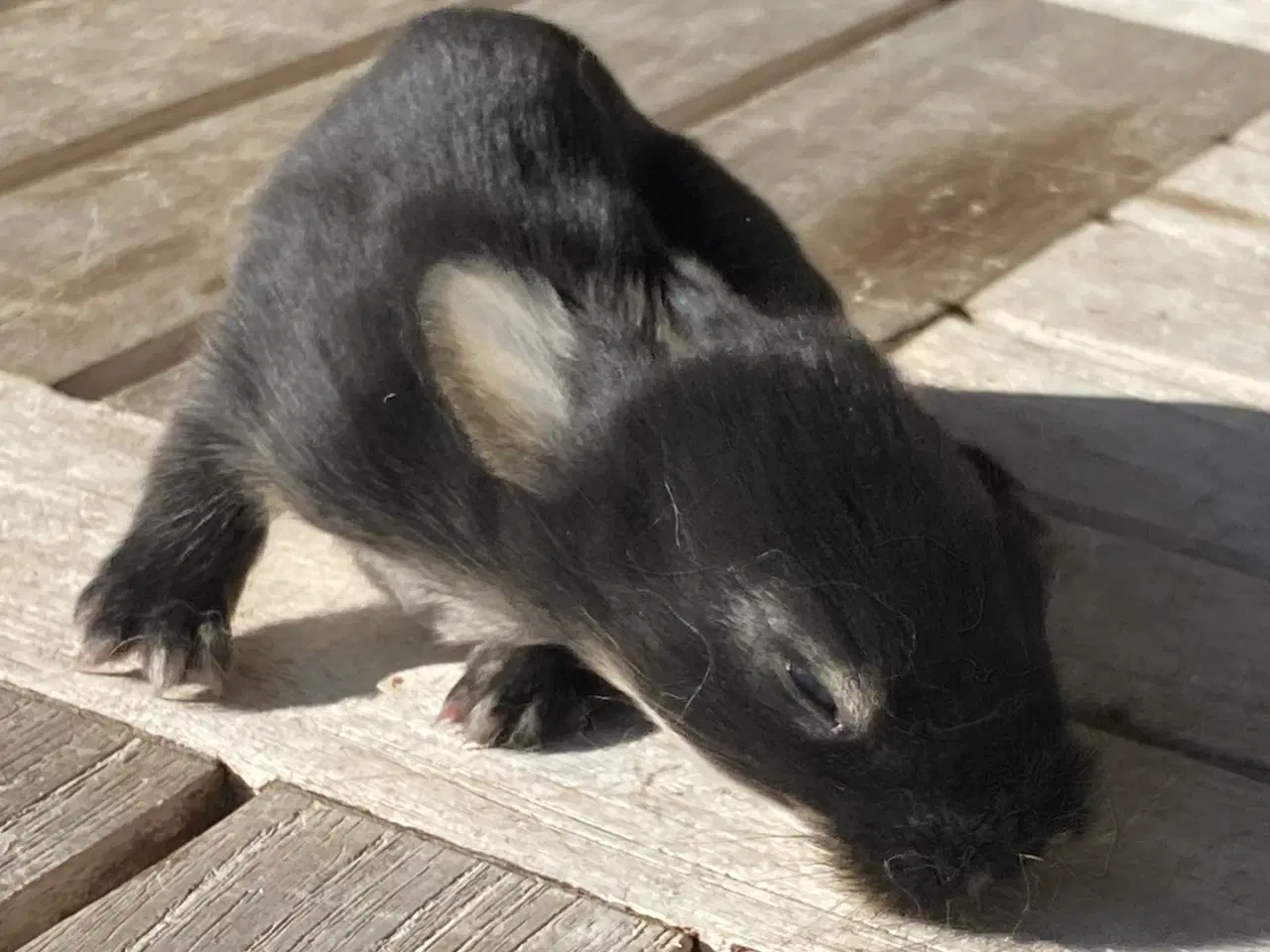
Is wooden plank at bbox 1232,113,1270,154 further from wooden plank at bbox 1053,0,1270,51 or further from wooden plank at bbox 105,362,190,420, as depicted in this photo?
wooden plank at bbox 105,362,190,420

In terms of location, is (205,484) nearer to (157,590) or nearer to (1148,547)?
(157,590)

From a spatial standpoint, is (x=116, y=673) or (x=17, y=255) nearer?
(x=116, y=673)

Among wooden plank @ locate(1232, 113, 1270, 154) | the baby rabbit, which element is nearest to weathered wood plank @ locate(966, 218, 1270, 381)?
wooden plank @ locate(1232, 113, 1270, 154)

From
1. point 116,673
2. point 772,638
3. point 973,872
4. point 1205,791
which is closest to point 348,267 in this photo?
point 116,673

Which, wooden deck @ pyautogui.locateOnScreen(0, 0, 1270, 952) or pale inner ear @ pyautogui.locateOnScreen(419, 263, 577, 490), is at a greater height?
pale inner ear @ pyautogui.locateOnScreen(419, 263, 577, 490)

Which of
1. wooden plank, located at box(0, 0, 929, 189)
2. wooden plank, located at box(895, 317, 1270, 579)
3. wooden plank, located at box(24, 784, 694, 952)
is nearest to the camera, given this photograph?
wooden plank, located at box(24, 784, 694, 952)
